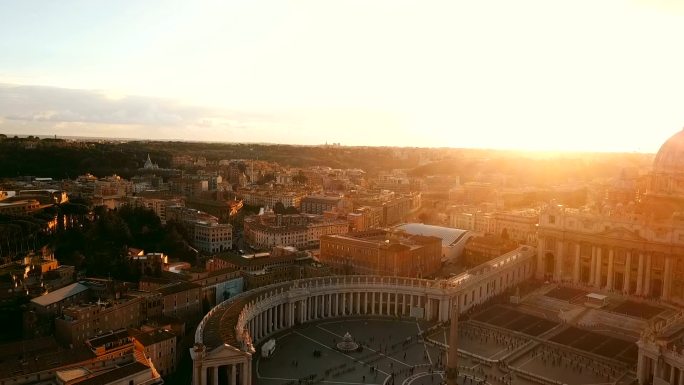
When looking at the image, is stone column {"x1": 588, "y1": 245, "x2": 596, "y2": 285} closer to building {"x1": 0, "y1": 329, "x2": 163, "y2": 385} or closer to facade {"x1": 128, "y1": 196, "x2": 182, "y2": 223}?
building {"x1": 0, "y1": 329, "x2": 163, "y2": 385}

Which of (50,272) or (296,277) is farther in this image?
(296,277)

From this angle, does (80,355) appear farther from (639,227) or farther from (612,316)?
(639,227)

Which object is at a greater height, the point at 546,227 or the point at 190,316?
the point at 546,227

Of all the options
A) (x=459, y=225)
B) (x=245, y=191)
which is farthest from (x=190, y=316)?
(x=245, y=191)

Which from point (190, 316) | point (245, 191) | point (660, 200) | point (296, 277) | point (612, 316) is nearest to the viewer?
point (190, 316)

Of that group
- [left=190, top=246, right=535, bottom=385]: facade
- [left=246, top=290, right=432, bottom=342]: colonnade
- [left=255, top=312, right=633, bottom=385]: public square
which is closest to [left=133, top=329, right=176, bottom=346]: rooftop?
[left=190, top=246, right=535, bottom=385]: facade

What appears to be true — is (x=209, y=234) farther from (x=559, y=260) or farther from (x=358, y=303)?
(x=559, y=260)

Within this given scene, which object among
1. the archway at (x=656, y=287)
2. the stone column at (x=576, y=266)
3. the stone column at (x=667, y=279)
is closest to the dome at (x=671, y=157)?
the stone column at (x=576, y=266)
